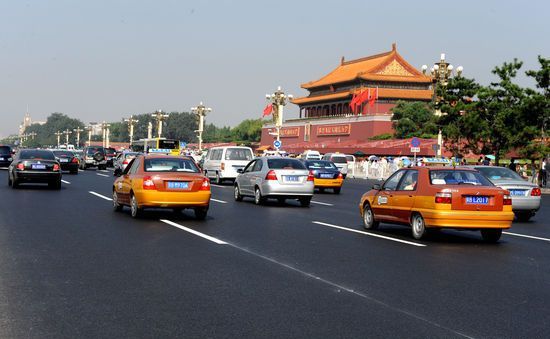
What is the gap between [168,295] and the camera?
23.0ft

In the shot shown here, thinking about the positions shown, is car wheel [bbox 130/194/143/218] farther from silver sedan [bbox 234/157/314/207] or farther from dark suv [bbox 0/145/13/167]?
dark suv [bbox 0/145/13/167]

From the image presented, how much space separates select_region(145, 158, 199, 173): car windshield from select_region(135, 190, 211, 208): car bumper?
72cm

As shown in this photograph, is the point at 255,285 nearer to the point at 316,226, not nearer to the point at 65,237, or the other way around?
the point at 65,237

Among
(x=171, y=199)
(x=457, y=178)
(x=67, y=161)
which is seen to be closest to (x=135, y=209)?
(x=171, y=199)

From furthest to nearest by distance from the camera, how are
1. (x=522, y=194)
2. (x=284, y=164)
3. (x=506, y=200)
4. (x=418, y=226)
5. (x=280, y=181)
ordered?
(x=284, y=164)
(x=280, y=181)
(x=522, y=194)
(x=418, y=226)
(x=506, y=200)

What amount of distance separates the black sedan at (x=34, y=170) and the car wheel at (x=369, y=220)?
14502mm

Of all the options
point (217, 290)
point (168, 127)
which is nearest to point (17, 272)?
point (217, 290)

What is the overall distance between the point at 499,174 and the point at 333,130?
7151 cm

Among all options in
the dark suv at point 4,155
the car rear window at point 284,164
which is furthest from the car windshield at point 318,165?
the dark suv at point 4,155

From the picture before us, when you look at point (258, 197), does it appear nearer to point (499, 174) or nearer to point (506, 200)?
point (499, 174)

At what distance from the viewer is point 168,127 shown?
188375 mm

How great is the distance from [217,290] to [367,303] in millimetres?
1550

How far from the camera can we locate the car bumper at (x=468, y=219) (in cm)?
1187

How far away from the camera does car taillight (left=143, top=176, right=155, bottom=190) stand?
48.5 feet
